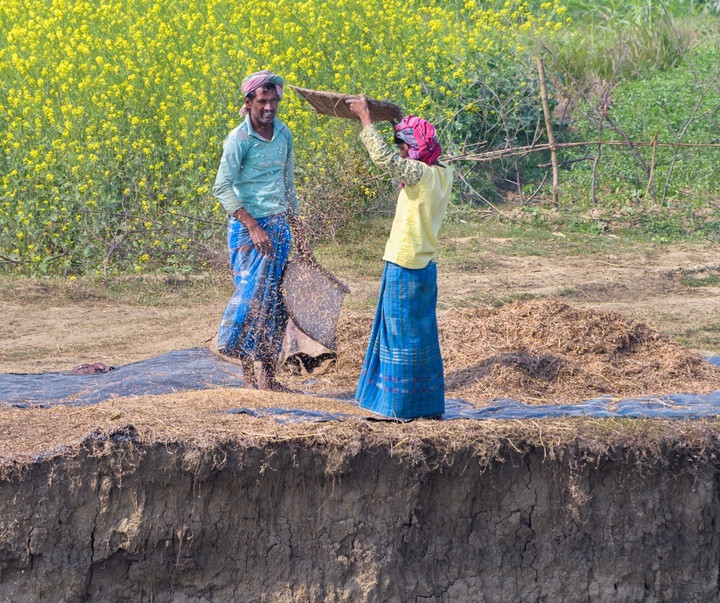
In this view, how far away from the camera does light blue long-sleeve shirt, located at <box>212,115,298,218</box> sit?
5094 mm

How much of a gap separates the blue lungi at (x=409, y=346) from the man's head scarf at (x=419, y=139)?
52 cm

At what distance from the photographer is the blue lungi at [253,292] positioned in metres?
5.21

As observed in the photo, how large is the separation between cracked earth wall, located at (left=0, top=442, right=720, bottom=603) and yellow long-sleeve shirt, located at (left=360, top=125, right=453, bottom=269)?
0.95 m

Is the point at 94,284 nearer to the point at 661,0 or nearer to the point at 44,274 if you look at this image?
the point at 44,274

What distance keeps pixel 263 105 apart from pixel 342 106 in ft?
1.45

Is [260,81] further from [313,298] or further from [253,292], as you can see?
[313,298]

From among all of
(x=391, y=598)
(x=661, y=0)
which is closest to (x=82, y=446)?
(x=391, y=598)

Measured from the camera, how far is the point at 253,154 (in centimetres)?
519

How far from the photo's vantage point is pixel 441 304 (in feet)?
26.5

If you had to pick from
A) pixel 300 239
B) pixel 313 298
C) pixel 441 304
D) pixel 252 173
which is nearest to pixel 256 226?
pixel 252 173

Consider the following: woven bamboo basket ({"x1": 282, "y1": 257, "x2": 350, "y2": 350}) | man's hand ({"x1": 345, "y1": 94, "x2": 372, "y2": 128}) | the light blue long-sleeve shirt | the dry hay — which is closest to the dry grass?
the dry hay

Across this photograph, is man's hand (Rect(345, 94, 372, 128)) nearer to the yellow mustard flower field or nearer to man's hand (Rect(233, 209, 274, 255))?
man's hand (Rect(233, 209, 274, 255))

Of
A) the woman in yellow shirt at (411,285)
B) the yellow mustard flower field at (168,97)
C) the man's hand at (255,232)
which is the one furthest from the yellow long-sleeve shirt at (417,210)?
the yellow mustard flower field at (168,97)

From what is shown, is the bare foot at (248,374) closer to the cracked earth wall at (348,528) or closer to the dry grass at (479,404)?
the dry grass at (479,404)
